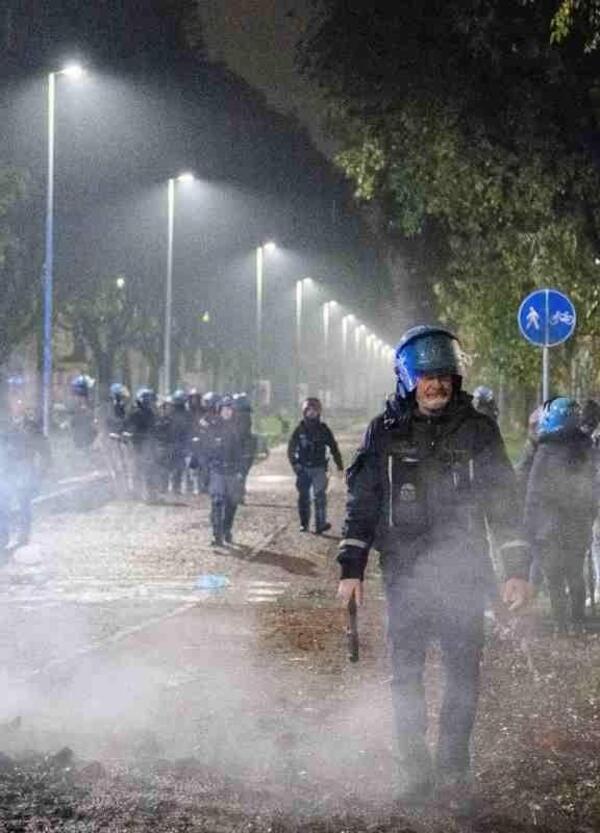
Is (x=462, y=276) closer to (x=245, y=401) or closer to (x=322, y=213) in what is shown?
(x=245, y=401)

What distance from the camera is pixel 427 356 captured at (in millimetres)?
5965

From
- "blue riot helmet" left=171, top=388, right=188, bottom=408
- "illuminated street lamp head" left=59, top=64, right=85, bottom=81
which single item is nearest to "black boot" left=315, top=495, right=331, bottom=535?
"blue riot helmet" left=171, top=388, right=188, bottom=408

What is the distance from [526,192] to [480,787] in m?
15.0

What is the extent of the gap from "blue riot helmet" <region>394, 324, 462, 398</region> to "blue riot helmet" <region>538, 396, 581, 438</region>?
465cm

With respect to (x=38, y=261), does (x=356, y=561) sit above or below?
below

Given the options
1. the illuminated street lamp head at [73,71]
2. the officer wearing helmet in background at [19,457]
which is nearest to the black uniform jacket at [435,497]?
the officer wearing helmet in background at [19,457]

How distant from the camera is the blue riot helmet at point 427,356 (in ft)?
19.5

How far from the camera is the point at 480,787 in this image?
→ 20.5 feet

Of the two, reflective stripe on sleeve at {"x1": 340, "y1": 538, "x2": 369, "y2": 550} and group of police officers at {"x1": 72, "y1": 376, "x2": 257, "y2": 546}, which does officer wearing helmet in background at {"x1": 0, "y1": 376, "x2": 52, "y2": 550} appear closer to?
group of police officers at {"x1": 72, "y1": 376, "x2": 257, "y2": 546}

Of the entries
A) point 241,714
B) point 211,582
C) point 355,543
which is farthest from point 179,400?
point 355,543

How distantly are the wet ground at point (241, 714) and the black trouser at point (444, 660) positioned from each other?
244 mm

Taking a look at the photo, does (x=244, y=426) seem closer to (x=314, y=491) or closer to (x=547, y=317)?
(x=314, y=491)

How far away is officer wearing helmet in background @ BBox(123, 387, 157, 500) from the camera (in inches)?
969

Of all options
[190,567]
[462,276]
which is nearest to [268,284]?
[462,276]
